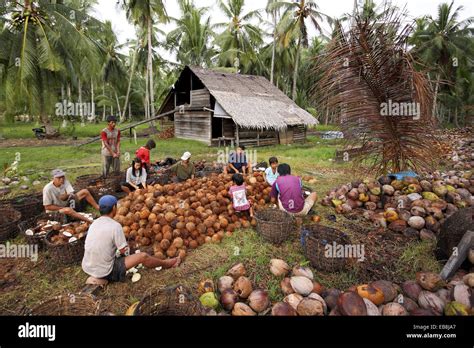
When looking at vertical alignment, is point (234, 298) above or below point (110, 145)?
below

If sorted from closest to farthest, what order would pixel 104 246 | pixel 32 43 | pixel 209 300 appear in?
1. pixel 209 300
2. pixel 104 246
3. pixel 32 43

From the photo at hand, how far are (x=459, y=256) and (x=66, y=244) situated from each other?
4.80 meters

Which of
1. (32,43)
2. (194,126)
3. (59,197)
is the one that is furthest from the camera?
(194,126)

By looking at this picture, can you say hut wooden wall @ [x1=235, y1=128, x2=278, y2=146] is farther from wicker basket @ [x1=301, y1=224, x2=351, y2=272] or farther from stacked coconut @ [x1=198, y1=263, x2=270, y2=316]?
stacked coconut @ [x1=198, y1=263, x2=270, y2=316]

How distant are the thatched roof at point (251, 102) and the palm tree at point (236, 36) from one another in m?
5.77

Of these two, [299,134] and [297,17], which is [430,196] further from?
[297,17]

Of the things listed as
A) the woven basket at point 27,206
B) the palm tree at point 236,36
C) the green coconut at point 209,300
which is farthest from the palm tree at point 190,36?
the green coconut at point 209,300

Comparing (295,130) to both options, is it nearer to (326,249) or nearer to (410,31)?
(410,31)

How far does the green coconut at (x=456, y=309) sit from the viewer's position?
232cm

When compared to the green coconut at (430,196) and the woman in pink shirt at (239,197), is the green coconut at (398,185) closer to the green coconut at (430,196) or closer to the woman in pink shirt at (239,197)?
the green coconut at (430,196)

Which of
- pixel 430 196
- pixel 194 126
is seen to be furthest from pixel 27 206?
pixel 194 126

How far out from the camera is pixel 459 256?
301cm

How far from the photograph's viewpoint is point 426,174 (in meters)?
5.36

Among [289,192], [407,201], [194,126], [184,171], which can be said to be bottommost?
[407,201]
